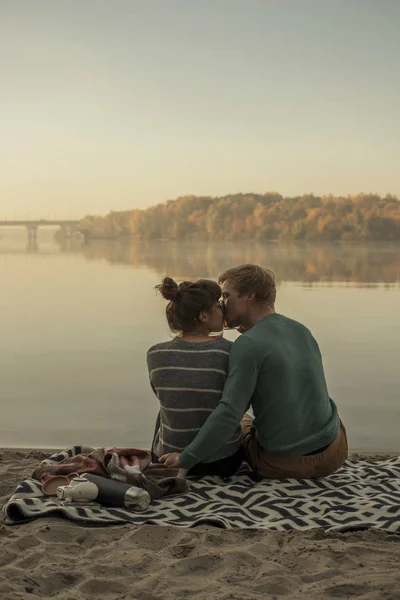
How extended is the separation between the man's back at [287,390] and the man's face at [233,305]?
0.42ft

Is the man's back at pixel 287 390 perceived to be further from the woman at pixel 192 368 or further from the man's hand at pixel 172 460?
the man's hand at pixel 172 460

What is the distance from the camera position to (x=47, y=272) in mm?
22047

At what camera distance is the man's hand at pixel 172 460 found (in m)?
3.57

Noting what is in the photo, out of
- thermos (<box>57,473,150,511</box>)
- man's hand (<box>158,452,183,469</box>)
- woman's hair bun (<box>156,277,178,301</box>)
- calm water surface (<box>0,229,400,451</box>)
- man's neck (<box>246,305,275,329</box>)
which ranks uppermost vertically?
woman's hair bun (<box>156,277,178,301</box>)

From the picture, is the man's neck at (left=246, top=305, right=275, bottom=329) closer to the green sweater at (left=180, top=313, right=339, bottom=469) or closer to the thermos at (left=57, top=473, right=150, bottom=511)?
the green sweater at (left=180, top=313, right=339, bottom=469)

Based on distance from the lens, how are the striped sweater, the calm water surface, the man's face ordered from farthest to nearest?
the calm water surface → the man's face → the striped sweater

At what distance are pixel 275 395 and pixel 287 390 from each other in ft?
0.17

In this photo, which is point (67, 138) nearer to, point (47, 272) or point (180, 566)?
point (47, 272)

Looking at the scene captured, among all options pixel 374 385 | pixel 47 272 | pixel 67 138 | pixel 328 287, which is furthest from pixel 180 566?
pixel 67 138

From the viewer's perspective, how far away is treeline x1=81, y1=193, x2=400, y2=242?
41.4m

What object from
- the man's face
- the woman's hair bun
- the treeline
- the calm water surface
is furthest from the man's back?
the treeline

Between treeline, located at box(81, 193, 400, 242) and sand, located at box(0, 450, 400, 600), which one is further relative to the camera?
treeline, located at box(81, 193, 400, 242)

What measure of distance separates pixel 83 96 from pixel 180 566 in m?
47.2

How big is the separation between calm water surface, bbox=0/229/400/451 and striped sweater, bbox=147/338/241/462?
138cm
